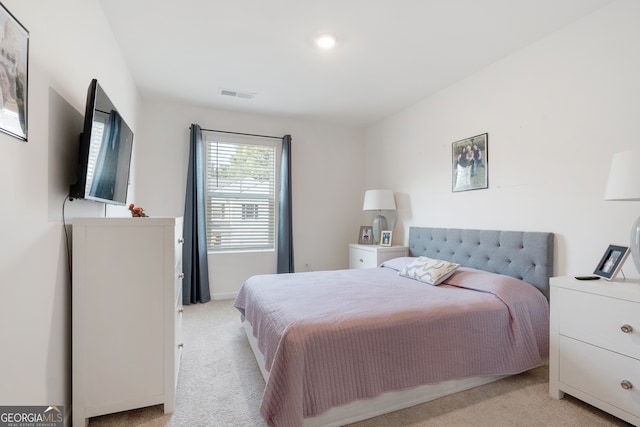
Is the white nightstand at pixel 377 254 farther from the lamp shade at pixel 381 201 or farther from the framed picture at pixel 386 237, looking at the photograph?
the lamp shade at pixel 381 201

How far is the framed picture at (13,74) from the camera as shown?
1005 millimetres

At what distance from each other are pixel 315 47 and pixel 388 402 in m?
2.55

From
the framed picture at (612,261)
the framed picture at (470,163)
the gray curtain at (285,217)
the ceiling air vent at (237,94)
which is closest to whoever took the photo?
the framed picture at (612,261)

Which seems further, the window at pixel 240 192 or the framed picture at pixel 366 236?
the framed picture at pixel 366 236

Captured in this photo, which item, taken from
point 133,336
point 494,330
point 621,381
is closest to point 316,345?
point 133,336

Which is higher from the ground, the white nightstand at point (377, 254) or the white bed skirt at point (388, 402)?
the white nightstand at point (377, 254)

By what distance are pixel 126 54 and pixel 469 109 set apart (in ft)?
10.3

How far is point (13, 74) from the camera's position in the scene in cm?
107

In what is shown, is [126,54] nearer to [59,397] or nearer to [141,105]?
[141,105]

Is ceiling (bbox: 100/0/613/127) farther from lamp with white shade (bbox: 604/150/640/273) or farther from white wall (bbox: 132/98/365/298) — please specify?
lamp with white shade (bbox: 604/150/640/273)

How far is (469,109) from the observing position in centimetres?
294

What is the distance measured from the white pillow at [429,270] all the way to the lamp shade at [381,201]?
1114 mm

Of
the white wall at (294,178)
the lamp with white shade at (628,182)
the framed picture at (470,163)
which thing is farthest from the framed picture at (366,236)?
the lamp with white shade at (628,182)

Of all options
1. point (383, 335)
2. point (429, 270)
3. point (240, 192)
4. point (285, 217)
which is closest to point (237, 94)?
point (240, 192)
